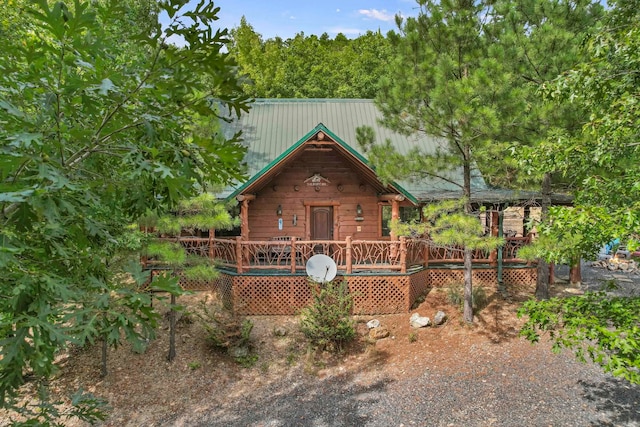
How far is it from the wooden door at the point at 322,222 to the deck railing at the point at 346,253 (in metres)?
0.85

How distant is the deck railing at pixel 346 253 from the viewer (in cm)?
1165

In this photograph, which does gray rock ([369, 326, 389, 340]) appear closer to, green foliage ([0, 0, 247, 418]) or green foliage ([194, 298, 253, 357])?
green foliage ([194, 298, 253, 357])

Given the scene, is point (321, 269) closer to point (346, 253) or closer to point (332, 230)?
point (346, 253)

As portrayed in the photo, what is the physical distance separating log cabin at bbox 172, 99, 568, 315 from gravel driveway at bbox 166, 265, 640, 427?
10.00 ft

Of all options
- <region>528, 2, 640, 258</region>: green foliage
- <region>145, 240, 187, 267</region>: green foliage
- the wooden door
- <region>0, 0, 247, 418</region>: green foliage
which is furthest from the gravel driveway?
the wooden door

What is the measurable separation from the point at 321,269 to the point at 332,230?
3795 millimetres

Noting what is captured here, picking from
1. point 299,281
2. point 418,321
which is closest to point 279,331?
point 299,281

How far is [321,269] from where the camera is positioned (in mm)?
11250

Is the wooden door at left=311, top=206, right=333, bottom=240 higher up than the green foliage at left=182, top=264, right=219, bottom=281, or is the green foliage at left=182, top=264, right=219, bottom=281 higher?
the wooden door at left=311, top=206, right=333, bottom=240

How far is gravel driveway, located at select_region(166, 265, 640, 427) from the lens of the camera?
23.2 ft

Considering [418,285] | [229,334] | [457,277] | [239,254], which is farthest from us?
[457,277]

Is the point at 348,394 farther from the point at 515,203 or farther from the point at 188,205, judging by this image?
the point at 515,203

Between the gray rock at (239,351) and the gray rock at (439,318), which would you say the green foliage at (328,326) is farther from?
the gray rock at (439,318)

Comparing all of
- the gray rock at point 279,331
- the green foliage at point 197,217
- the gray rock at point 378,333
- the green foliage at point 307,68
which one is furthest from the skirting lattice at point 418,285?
the green foliage at point 307,68
